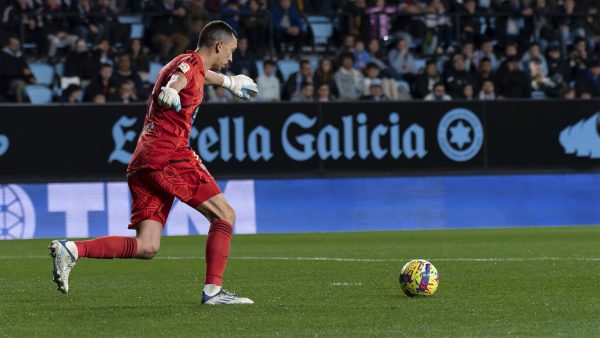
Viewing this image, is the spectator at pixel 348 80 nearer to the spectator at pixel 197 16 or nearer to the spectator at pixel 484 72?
the spectator at pixel 484 72

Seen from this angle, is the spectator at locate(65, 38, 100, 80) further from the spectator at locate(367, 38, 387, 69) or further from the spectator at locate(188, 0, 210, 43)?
the spectator at locate(367, 38, 387, 69)

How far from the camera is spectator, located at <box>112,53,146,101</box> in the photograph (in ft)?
68.9

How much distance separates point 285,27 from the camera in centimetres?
2375

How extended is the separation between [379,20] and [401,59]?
129 cm

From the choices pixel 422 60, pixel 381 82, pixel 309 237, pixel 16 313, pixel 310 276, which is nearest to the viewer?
pixel 16 313

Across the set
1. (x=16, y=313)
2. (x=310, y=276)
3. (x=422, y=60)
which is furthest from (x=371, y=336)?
(x=422, y=60)

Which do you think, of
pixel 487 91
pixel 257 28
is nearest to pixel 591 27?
pixel 487 91

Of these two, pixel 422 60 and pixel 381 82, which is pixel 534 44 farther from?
pixel 381 82

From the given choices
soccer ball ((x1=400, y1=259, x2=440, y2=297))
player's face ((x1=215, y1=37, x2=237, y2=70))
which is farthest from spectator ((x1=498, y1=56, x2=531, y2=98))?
player's face ((x1=215, y1=37, x2=237, y2=70))

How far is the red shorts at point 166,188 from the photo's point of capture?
30.0ft

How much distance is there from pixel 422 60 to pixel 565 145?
385cm

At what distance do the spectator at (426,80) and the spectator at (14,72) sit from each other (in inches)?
256

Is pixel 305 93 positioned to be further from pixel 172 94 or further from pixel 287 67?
pixel 172 94

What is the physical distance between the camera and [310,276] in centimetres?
1193
